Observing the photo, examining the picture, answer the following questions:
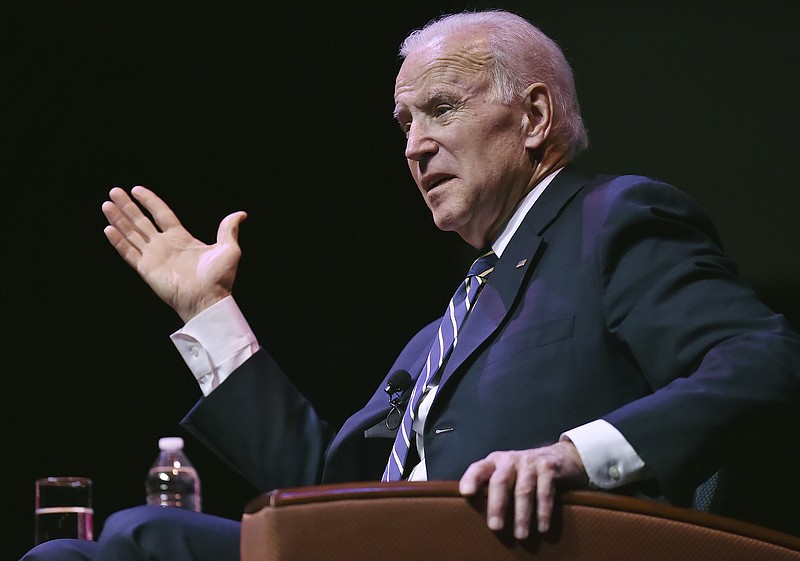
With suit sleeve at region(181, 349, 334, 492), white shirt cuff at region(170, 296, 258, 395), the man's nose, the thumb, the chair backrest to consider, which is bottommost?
suit sleeve at region(181, 349, 334, 492)

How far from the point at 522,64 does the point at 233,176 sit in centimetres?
161

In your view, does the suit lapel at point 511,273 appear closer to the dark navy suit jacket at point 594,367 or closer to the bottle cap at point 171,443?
the dark navy suit jacket at point 594,367

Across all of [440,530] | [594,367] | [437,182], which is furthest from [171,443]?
[440,530]

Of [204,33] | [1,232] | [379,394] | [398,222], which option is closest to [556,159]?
[379,394]

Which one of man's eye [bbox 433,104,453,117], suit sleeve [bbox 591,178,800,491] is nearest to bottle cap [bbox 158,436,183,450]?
man's eye [bbox 433,104,453,117]

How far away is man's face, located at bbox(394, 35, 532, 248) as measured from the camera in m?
1.75

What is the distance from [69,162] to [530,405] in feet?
7.18

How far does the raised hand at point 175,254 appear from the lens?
1.72 meters

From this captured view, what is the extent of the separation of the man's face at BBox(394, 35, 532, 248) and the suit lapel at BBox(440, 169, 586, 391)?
0.40ft

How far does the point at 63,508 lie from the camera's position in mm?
2789

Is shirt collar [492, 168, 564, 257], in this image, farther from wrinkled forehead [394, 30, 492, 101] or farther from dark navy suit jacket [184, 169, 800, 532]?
wrinkled forehead [394, 30, 492, 101]

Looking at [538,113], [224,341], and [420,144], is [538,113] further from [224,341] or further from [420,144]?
[224,341]

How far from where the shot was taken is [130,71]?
313 cm

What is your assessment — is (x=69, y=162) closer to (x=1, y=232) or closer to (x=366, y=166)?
(x=1, y=232)
